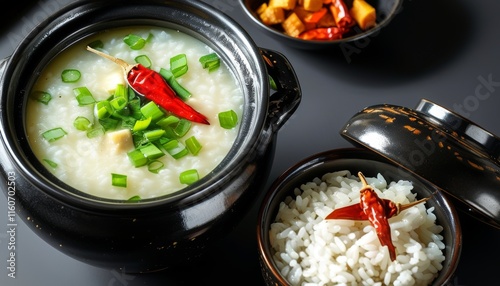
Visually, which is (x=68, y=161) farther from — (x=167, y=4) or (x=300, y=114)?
(x=300, y=114)

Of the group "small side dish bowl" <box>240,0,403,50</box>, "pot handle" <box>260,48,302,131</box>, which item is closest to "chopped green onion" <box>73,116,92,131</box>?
"pot handle" <box>260,48,302,131</box>

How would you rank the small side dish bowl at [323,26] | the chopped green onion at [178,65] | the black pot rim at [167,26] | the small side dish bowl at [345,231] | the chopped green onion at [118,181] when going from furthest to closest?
1. the small side dish bowl at [323,26]
2. the chopped green onion at [178,65]
3. the small side dish bowl at [345,231]
4. the chopped green onion at [118,181]
5. the black pot rim at [167,26]

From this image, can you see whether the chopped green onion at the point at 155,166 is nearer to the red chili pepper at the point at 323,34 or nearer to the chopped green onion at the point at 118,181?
the chopped green onion at the point at 118,181

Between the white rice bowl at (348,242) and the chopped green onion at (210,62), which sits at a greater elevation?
the chopped green onion at (210,62)

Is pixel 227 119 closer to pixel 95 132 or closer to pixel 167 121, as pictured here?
pixel 167 121

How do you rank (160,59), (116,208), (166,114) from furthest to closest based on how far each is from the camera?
1. (160,59)
2. (166,114)
3. (116,208)

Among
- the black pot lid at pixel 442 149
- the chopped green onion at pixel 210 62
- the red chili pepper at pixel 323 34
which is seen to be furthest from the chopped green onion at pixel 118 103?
the red chili pepper at pixel 323 34

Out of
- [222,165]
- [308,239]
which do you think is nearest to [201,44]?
[222,165]
